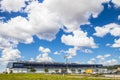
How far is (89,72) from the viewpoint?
5032 inches

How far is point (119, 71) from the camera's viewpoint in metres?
135

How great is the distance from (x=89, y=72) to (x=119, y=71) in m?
19.0
